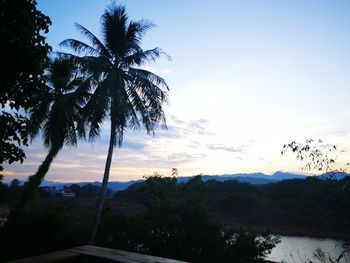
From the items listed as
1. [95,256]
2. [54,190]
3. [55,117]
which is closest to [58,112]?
[55,117]

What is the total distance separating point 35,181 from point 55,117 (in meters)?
3.41

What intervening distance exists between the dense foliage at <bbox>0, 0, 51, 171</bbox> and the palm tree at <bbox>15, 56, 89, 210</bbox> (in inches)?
372

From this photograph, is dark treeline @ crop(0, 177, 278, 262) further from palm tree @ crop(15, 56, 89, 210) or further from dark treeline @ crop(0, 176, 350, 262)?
palm tree @ crop(15, 56, 89, 210)

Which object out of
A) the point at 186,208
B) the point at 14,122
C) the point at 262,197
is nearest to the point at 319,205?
the point at 262,197

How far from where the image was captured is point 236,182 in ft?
180

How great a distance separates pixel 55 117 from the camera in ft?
50.0

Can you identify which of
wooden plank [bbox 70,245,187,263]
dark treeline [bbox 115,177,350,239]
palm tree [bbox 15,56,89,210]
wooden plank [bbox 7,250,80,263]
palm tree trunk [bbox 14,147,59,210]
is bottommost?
dark treeline [bbox 115,177,350,239]

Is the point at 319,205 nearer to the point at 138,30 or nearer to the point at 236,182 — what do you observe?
the point at 236,182

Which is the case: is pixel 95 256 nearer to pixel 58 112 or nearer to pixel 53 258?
pixel 53 258

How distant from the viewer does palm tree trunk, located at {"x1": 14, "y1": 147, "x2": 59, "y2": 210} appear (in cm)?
1455

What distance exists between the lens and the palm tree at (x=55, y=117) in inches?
591

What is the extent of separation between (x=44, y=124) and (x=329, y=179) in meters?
14.8

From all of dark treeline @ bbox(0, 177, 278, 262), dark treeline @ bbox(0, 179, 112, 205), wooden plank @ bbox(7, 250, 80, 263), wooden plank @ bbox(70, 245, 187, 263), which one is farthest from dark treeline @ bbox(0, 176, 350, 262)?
dark treeline @ bbox(0, 179, 112, 205)

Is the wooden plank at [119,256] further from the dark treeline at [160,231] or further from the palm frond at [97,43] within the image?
the palm frond at [97,43]
